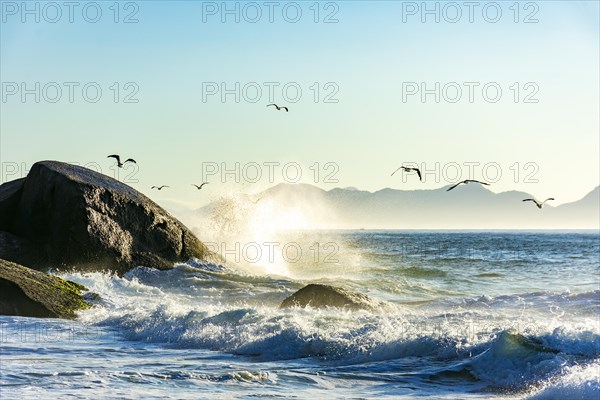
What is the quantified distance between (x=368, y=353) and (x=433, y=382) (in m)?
1.68

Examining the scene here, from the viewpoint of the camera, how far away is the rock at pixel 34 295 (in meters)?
14.6

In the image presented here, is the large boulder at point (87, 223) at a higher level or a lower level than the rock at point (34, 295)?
higher

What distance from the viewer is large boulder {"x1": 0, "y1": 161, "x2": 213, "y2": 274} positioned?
21453 millimetres

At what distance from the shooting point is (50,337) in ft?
42.0

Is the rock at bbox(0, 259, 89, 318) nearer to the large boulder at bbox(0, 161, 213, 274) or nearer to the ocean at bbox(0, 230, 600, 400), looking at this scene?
the ocean at bbox(0, 230, 600, 400)

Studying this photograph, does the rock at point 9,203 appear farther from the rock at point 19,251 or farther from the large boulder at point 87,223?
the rock at point 19,251

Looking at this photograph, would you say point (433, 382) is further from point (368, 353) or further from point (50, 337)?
point (50, 337)

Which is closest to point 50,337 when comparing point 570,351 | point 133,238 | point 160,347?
point 160,347

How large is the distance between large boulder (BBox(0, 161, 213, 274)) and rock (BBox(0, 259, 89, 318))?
17.2ft

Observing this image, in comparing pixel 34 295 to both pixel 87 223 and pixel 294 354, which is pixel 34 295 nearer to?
pixel 294 354

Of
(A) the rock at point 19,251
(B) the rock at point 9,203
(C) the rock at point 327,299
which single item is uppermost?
(B) the rock at point 9,203

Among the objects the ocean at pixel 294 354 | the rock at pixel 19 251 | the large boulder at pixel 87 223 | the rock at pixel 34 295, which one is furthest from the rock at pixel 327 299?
the rock at pixel 19 251

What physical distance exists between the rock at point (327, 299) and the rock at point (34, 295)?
168 inches

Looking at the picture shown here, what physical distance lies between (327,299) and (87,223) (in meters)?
8.45
